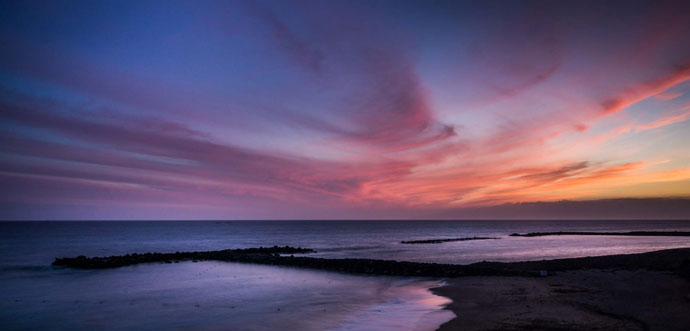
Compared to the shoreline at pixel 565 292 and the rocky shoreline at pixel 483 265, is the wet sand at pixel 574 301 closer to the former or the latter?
the shoreline at pixel 565 292

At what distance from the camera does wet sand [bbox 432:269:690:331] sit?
37.9 ft

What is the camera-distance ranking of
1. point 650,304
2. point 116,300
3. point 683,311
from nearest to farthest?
point 683,311 < point 650,304 < point 116,300

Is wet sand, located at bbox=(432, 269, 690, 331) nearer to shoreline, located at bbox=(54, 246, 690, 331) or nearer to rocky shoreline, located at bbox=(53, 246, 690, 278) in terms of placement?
shoreline, located at bbox=(54, 246, 690, 331)

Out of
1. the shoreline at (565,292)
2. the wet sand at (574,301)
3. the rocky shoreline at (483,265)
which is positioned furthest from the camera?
the rocky shoreline at (483,265)

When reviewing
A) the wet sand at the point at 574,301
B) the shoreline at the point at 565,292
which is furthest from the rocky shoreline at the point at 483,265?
the wet sand at the point at 574,301

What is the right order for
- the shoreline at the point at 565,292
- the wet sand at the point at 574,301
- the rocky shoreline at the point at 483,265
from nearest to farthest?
the wet sand at the point at 574,301 → the shoreline at the point at 565,292 → the rocky shoreline at the point at 483,265

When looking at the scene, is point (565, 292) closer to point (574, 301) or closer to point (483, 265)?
point (574, 301)

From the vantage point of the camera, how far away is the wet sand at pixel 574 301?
11.5 metres

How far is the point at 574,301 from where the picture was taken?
1491cm

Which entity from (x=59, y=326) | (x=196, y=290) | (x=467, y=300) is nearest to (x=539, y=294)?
(x=467, y=300)

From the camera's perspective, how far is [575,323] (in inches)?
453

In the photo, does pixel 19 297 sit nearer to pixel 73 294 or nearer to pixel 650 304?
pixel 73 294

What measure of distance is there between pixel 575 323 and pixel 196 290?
64.2 feet

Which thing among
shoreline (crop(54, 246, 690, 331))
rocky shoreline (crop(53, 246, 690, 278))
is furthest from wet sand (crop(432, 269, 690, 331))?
rocky shoreline (crop(53, 246, 690, 278))
